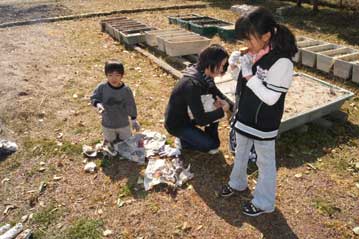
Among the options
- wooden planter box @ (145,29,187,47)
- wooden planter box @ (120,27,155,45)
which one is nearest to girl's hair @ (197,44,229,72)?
wooden planter box @ (145,29,187,47)

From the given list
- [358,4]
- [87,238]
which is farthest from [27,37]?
[358,4]

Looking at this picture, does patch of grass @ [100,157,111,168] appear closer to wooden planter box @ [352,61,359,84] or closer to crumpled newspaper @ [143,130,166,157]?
crumpled newspaper @ [143,130,166,157]

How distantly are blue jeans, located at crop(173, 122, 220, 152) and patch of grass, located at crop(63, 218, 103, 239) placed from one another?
1488 millimetres

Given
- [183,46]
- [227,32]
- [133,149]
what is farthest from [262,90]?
[227,32]

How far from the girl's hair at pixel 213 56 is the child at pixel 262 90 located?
24cm

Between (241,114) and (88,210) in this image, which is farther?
(88,210)

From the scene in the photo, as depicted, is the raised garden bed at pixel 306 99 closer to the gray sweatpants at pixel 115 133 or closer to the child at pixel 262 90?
the child at pixel 262 90

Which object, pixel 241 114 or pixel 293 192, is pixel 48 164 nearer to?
pixel 241 114

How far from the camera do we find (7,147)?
16.6 feet

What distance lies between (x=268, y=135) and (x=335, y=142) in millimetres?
2204

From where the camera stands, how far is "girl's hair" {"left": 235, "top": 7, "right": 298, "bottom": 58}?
2.95 m

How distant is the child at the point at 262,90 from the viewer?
9.86 ft

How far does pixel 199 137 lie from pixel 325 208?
64.8 inches

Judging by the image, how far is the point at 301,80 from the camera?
6.33 metres
